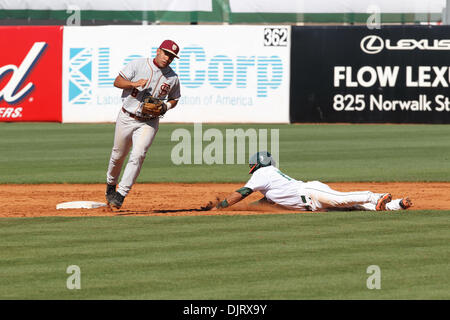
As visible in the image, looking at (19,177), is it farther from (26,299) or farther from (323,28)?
(323,28)

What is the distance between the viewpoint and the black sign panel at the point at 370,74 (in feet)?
86.3

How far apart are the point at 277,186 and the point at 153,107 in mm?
1847

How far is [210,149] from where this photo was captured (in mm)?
21469

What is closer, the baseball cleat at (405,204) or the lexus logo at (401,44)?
the baseball cleat at (405,204)

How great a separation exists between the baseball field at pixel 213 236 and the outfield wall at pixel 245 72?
21.5 ft

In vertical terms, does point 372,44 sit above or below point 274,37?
below

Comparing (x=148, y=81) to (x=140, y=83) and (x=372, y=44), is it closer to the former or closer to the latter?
(x=140, y=83)

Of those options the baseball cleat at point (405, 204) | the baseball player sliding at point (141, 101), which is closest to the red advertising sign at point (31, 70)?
the baseball player sliding at point (141, 101)

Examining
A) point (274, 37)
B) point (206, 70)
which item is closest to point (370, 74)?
point (274, 37)

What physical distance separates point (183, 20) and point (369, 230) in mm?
21249

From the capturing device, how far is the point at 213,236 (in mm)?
10477

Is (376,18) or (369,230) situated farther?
(376,18)

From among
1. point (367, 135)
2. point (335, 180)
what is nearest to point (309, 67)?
point (367, 135)

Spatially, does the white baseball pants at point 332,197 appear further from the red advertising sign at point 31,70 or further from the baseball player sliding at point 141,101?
the red advertising sign at point 31,70
